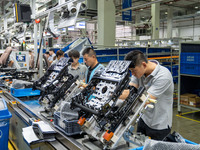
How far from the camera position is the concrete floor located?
177 inches

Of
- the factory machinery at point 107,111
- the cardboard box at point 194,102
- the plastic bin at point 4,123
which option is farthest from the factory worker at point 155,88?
the cardboard box at point 194,102

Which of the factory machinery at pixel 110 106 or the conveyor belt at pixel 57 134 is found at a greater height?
the factory machinery at pixel 110 106

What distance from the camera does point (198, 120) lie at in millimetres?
5656

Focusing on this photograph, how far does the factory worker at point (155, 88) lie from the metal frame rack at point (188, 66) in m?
3.95

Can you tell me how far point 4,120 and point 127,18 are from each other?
8035 mm

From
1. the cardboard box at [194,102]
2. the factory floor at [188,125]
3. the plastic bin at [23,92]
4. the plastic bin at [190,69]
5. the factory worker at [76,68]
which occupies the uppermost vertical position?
the factory worker at [76,68]

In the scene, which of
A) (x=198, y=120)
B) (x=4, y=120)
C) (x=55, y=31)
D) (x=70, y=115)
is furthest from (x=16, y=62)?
(x=198, y=120)

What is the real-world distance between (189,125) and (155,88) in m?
4.00

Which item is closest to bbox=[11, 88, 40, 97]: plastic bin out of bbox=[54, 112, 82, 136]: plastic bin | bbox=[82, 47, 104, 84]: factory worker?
bbox=[82, 47, 104, 84]: factory worker

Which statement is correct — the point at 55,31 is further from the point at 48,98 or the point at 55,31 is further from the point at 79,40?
the point at 79,40

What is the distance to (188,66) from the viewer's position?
570 cm

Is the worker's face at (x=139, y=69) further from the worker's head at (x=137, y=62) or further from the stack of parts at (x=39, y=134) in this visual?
the stack of parts at (x=39, y=134)

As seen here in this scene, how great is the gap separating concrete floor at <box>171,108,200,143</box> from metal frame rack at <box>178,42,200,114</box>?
343 mm

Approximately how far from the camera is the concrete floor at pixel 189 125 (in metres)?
4.50
